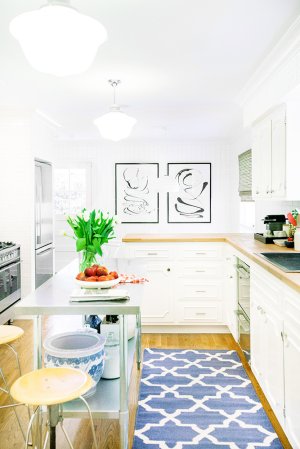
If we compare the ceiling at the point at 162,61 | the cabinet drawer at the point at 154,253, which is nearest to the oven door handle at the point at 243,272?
the cabinet drawer at the point at 154,253

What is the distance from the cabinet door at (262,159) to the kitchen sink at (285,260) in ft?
2.79

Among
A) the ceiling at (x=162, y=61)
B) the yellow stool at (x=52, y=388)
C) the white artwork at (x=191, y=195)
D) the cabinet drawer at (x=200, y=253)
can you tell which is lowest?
the yellow stool at (x=52, y=388)

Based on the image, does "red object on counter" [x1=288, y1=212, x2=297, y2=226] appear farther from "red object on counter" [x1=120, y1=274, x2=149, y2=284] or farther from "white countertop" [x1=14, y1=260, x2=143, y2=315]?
"white countertop" [x1=14, y1=260, x2=143, y2=315]

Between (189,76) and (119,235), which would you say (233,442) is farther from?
(119,235)

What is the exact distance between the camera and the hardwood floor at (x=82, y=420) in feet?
8.32

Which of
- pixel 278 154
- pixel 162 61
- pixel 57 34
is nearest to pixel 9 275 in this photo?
pixel 162 61

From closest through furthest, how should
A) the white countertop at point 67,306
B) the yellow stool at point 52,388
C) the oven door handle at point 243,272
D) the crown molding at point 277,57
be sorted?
the yellow stool at point 52,388 < the white countertop at point 67,306 < the crown molding at point 277,57 < the oven door handle at point 243,272

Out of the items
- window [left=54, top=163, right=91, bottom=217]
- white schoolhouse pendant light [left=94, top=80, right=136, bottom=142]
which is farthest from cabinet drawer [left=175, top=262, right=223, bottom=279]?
window [left=54, top=163, right=91, bottom=217]

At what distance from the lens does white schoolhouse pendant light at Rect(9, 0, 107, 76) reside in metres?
1.68

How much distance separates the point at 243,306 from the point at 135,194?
4488 mm

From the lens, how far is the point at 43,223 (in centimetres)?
574

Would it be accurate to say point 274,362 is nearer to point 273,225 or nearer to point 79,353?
point 79,353

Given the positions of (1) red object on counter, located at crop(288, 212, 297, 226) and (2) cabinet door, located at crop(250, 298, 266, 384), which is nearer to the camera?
(2) cabinet door, located at crop(250, 298, 266, 384)

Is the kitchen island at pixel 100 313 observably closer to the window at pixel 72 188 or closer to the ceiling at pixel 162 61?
the ceiling at pixel 162 61
